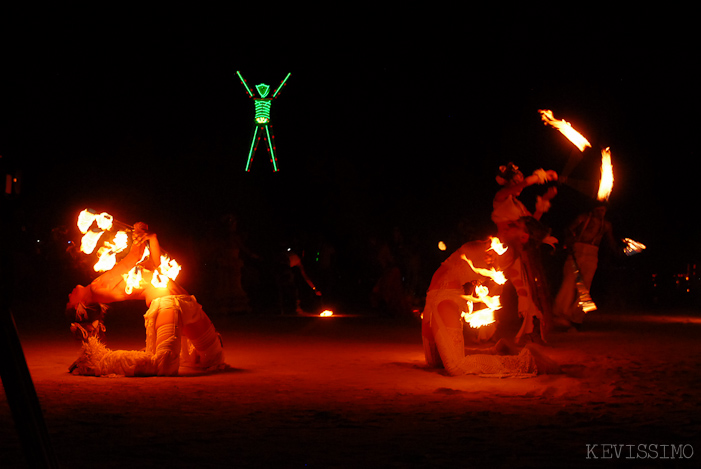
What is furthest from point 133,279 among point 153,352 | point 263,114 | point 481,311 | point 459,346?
point 263,114

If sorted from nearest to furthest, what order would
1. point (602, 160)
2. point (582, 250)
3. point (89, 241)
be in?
1. point (89, 241)
2. point (602, 160)
3. point (582, 250)

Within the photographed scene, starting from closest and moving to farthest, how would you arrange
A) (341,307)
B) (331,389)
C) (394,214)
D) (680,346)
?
(331,389), (680,346), (341,307), (394,214)

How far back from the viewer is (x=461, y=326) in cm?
948

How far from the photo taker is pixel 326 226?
98.6ft

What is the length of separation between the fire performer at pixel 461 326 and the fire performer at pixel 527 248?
0.78 meters

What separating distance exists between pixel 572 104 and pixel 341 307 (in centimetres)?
985

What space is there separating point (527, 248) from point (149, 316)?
17.5ft

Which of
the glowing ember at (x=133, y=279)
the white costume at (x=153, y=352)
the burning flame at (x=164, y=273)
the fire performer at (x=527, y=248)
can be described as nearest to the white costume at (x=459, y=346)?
the fire performer at (x=527, y=248)

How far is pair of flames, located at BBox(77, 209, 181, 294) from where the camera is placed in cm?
938

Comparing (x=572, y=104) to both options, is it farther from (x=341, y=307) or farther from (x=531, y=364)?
(x=531, y=364)

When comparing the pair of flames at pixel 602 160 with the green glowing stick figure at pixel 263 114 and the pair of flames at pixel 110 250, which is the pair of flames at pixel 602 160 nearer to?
the pair of flames at pixel 110 250

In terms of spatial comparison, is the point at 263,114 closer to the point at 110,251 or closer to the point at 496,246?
the point at 110,251

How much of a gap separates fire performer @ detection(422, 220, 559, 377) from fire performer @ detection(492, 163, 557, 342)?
0.78 meters

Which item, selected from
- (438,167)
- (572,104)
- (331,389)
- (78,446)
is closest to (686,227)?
(572,104)
